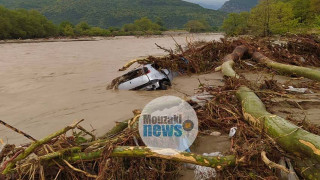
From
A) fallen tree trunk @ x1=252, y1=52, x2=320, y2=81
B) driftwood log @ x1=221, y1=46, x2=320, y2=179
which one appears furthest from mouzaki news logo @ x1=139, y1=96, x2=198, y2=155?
fallen tree trunk @ x1=252, y1=52, x2=320, y2=81

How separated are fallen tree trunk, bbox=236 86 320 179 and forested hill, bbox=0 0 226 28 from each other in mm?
124048

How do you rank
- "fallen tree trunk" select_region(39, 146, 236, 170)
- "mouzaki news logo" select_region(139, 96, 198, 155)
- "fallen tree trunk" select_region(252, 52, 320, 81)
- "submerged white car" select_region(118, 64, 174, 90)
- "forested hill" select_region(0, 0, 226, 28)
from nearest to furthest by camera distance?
1. "fallen tree trunk" select_region(39, 146, 236, 170)
2. "mouzaki news logo" select_region(139, 96, 198, 155)
3. "fallen tree trunk" select_region(252, 52, 320, 81)
4. "submerged white car" select_region(118, 64, 174, 90)
5. "forested hill" select_region(0, 0, 226, 28)

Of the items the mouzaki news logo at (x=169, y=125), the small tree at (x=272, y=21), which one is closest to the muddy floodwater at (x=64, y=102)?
the mouzaki news logo at (x=169, y=125)

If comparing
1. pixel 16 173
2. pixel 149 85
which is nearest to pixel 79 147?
pixel 16 173

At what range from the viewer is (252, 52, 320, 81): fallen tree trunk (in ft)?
17.6

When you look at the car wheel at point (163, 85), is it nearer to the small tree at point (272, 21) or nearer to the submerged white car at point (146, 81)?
the submerged white car at point (146, 81)

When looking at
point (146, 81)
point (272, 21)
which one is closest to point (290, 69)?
point (146, 81)

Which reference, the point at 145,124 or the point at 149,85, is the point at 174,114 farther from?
the point at 149,85

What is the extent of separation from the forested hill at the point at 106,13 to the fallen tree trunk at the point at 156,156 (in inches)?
4915

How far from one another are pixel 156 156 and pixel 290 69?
5.59 meters

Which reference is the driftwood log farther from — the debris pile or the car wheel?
the car wheel

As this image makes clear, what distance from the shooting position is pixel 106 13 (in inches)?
5664

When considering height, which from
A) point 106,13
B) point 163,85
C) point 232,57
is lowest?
point 163,85

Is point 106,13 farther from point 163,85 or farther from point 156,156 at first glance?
point 156,156
